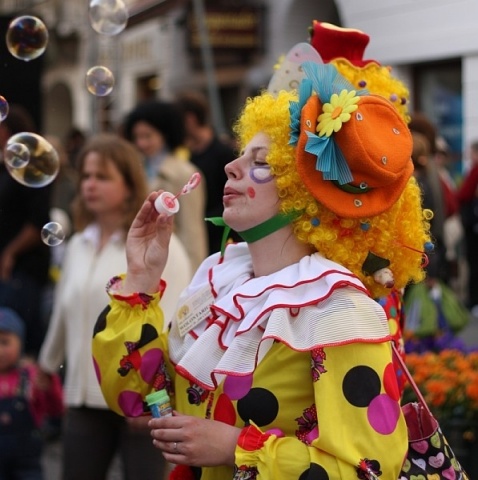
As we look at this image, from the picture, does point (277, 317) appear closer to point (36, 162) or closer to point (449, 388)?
point (36, 162)

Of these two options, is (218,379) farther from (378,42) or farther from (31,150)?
(378,42)

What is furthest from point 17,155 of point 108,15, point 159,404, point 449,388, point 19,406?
point 449,388

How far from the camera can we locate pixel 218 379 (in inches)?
88.3

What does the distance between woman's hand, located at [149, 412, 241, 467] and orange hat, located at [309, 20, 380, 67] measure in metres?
1.21

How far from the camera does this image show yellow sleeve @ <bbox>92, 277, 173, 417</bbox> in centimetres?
244

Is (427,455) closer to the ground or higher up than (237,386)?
closer to the ground

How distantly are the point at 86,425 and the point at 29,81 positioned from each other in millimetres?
5290

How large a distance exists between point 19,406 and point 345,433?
2.61m

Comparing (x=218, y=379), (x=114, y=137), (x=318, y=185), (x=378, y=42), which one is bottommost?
(x=378, y=42)

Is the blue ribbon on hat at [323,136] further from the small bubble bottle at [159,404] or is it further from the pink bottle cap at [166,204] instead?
the small bubble bottle at [159,404]

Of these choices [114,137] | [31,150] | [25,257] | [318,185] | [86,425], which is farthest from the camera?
[25,257]

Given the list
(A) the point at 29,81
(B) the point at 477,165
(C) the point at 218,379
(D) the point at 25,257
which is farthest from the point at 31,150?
(B) the point at 477,165

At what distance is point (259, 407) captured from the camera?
7.01 feet

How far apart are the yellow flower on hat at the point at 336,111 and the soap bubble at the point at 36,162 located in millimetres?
1345
